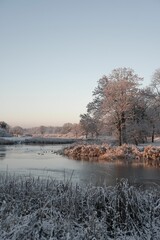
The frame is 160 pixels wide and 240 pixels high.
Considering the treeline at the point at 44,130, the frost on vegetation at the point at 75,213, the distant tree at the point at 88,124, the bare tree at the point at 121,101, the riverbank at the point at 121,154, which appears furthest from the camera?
the treeline at the point at 44,130

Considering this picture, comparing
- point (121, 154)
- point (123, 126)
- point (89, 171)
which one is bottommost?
point (89, 171)

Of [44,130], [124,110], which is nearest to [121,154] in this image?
[124,110]

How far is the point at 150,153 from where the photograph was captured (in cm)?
2847

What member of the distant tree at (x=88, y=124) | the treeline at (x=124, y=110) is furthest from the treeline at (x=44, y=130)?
the treeline at (x=124, y=110)

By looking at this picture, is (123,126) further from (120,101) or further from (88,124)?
(88,124)

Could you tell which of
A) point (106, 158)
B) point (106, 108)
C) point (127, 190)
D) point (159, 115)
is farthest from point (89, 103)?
point (127, 190)

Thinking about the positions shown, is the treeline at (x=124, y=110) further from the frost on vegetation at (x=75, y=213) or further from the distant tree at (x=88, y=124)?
the frost on vegetation at (x=75, y=213)

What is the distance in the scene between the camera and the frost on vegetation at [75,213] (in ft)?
19.7

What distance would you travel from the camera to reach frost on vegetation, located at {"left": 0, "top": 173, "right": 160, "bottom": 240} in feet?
19.7

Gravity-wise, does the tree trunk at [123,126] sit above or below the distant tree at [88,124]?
below

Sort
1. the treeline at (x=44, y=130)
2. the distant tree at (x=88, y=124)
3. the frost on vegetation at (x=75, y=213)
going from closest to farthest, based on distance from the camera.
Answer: the frost on vegetation at (x=75, y=213), the distant tree at (x=88, y=124), the treeline at (x=44, y=130)

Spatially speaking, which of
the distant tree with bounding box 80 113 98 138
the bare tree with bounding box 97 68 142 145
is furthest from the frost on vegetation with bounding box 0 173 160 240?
the distant tree with bounding box 80 113 98 138

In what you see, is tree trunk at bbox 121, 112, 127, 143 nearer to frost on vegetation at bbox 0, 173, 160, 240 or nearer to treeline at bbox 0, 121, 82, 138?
frost on vegetation at bbox 0, 173, 160, 240

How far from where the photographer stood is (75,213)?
695cm
